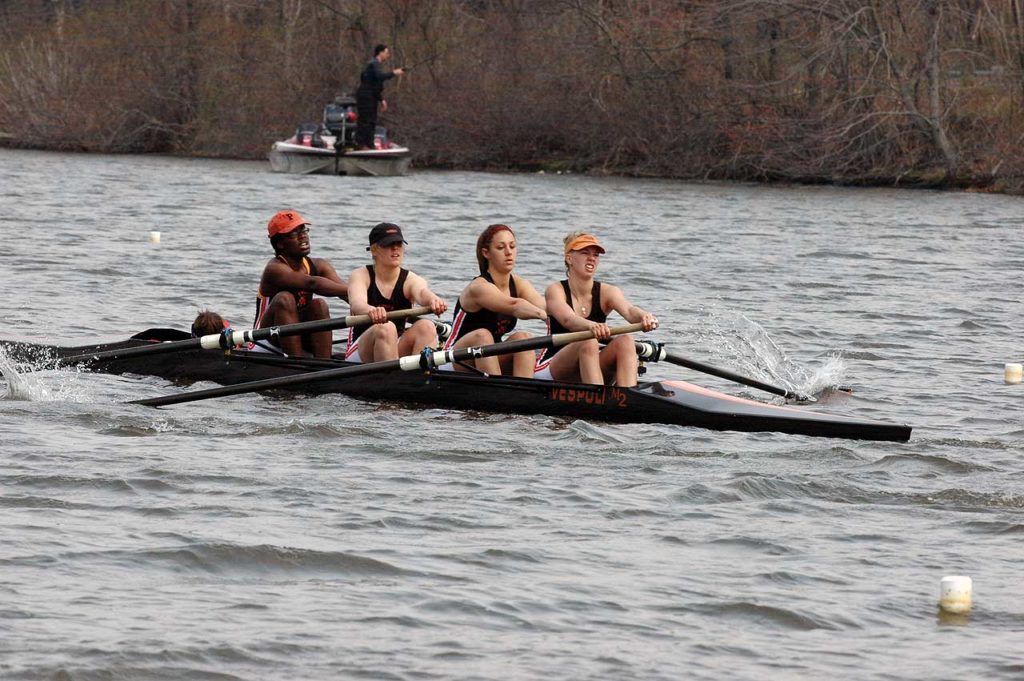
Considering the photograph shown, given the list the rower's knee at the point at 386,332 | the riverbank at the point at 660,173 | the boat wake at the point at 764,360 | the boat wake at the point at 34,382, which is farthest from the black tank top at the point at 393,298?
the riverbank at the point at 660,173

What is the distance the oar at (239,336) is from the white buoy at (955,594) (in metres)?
4.55

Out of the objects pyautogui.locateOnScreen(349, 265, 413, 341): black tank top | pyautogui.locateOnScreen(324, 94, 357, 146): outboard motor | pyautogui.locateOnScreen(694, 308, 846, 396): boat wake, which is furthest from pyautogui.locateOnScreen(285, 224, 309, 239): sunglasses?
pyautogui.locateOnScreen(324, 94, 357, 146): outboard motor

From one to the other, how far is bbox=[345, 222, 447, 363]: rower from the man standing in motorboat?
2033 centimetres

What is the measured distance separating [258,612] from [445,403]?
394cm

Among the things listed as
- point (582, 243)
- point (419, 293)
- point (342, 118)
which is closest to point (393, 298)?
point (419, 293)

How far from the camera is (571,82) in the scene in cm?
3528

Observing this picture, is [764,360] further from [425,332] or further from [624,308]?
[425,332]

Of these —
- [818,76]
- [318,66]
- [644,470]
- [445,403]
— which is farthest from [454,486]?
[318,66]

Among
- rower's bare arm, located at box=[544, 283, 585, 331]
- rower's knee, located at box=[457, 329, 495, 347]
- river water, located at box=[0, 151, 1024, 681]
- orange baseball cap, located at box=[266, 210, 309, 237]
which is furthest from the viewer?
orange baseball cap, located at box=[266, 210, 309, 237]

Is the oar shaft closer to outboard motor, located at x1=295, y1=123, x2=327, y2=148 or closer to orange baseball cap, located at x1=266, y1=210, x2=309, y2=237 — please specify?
orange baseball cap, located at x1=266, y1=210, x2=309, y2=237

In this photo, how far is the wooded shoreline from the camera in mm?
29938

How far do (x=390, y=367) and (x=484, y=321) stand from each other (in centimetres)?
Result: 63

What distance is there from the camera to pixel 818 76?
101 feet

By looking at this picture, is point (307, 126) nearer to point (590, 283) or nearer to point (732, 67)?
point (732, 67)
